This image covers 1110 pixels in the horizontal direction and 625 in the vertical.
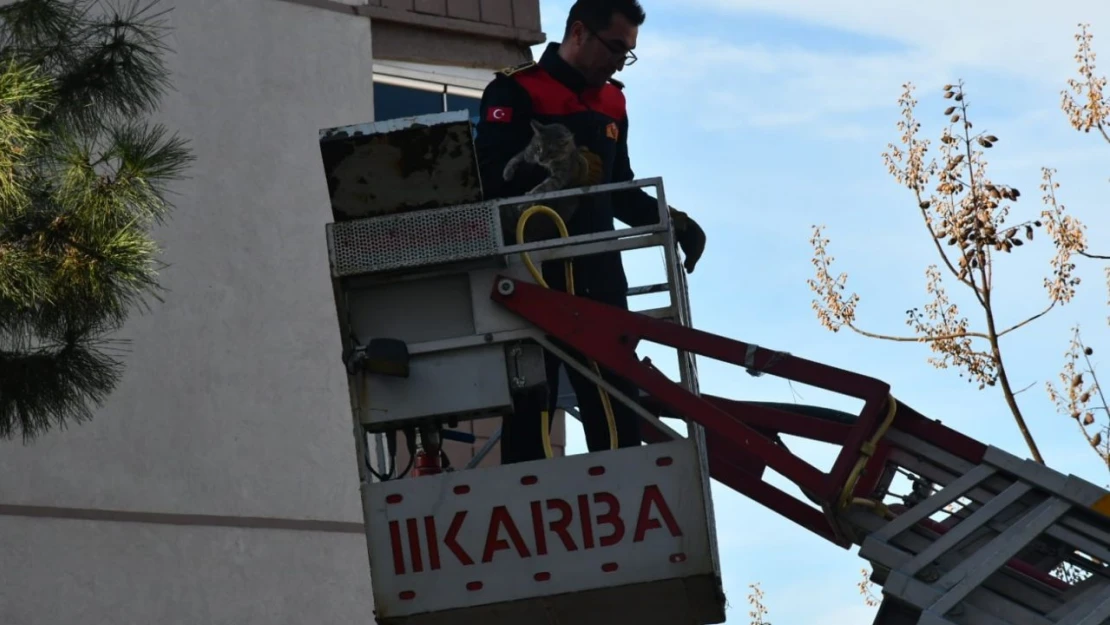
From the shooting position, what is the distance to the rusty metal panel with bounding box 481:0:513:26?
42.3 ft

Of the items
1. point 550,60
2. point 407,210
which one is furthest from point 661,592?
point 550,60

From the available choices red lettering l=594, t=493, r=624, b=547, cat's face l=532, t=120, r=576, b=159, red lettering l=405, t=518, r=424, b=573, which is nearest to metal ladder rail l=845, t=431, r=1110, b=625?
red lettering l=594, t=493, r=624, b=547

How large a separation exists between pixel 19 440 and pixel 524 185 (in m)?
4.80

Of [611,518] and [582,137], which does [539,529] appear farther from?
[582,137]

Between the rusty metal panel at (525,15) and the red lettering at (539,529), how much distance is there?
7.67 meters

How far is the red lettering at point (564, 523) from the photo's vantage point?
19.2ft

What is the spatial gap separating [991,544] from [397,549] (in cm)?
202

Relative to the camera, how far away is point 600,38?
698cm

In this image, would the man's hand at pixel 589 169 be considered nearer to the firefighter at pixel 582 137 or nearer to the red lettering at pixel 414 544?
Answer: the firefighter at pixel 582 137

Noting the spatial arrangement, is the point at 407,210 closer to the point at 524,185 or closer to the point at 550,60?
the point at 524,185

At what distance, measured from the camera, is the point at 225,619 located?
1077 cm

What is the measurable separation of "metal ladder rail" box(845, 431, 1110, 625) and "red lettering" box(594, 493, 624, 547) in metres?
0.81

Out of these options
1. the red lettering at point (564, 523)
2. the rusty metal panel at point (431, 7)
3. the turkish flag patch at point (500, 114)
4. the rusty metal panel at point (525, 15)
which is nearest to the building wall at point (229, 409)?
the rusty metal panel at point (431, 7)

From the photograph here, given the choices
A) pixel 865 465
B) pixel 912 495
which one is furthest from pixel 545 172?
pixel 912 495
